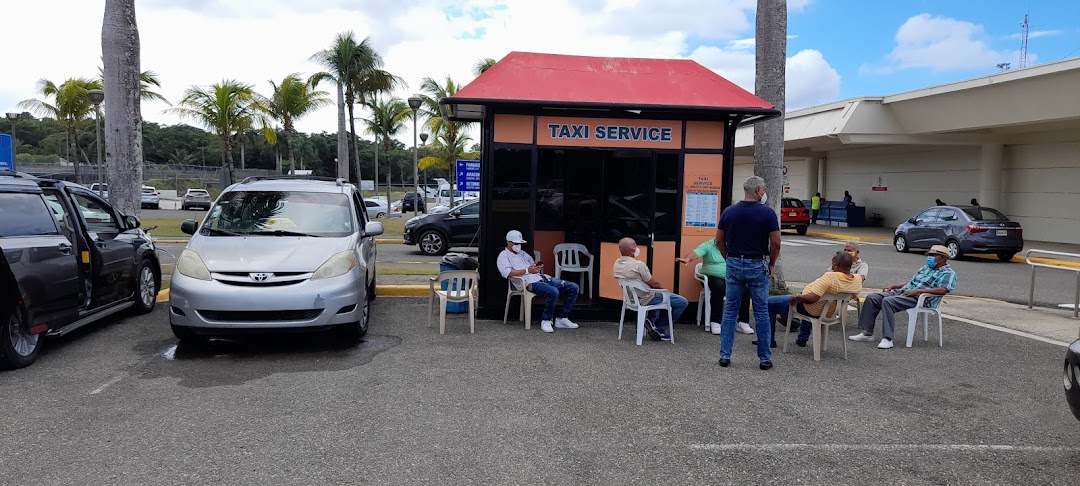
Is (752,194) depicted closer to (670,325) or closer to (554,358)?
(670,325)

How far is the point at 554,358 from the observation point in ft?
22.6

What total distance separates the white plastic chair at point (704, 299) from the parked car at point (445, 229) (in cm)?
830

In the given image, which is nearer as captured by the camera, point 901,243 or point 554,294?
point 554,294

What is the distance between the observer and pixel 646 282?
7.43m

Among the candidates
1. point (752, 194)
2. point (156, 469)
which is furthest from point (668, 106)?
point (156, 469)

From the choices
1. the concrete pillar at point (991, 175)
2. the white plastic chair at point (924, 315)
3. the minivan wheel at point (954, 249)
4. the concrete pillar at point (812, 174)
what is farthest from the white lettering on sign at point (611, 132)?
the concrete pillar at point (812, 174)

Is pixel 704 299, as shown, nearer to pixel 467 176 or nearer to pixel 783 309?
pixel 783 309

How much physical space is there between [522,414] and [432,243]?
38.2 ft

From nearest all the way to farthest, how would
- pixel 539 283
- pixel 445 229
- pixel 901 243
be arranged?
pixel 539 283
pixel 445 229
pixel 901 243

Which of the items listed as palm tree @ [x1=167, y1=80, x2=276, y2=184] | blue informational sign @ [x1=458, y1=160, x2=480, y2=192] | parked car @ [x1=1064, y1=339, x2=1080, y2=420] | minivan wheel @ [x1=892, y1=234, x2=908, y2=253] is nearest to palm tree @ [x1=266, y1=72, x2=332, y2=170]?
palm tree @ [x1=167, y1=80, x2=276, y2=184]

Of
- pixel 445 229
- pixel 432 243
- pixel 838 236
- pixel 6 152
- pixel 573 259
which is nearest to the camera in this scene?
pixel 573 259

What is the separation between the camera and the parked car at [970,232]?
56.9 feet

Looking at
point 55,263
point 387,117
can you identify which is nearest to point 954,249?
point 55,263

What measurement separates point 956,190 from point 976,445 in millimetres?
26190
